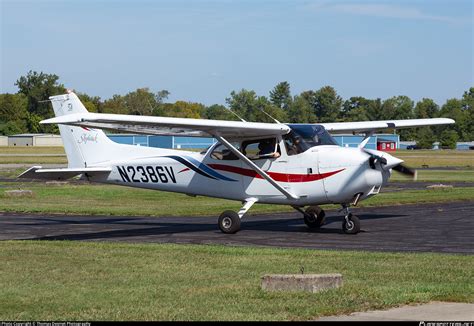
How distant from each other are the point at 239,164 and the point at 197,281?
9675mm

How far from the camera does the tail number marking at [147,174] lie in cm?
2397

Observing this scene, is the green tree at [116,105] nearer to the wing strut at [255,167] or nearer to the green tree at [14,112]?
the green tree at [14,112]

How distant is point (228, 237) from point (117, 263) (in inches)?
232

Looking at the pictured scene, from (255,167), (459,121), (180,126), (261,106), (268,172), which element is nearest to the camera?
(180,126)

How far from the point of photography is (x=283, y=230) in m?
22.7

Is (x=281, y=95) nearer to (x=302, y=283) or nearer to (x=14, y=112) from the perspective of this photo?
(x=14, y=112)

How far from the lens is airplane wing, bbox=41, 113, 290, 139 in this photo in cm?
2048

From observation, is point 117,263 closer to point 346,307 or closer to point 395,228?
point 346,307

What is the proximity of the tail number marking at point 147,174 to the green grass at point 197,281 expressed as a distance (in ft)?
18.2

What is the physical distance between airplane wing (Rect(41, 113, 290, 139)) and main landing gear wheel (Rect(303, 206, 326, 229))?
2239mm

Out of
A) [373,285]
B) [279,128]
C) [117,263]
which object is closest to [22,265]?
[117,263]

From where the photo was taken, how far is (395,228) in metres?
22.4

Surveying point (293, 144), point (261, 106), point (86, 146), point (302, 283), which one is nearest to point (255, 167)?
point (293, 144)

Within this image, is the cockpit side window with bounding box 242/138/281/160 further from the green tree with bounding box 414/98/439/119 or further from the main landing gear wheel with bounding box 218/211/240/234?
the green tree with bounding box 414/98/439/119
